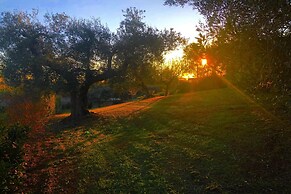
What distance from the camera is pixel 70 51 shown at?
18641mm

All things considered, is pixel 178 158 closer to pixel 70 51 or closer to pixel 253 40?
pixel 253 40

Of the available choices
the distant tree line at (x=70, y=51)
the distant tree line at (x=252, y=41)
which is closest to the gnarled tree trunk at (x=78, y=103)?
the distant tree line at (x=70, y=51)

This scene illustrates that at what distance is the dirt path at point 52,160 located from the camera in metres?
8.27

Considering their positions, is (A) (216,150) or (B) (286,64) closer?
(B) (286,64)

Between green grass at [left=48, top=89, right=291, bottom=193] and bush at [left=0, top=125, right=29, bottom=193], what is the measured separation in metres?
1.76

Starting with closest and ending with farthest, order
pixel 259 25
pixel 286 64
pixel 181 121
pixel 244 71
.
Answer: pixel 286 64
pixel 259 25
pixel 244 71
pixel 181 121

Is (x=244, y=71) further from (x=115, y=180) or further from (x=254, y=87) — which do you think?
(x=115, y=180)

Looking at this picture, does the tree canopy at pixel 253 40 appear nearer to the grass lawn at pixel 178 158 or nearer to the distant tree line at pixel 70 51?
the grass lawn at pixel 178 158

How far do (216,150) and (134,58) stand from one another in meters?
10.7

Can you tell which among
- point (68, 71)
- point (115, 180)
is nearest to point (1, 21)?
point (68, 71)

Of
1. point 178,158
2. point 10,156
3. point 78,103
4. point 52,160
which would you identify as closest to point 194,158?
point 178,158

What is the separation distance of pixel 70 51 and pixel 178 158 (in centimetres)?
1184

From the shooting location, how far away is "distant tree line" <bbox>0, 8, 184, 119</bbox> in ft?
57.8

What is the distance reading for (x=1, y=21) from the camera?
58.0 ft
